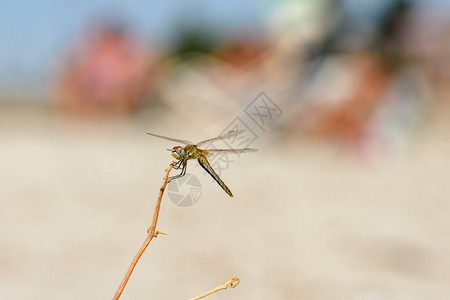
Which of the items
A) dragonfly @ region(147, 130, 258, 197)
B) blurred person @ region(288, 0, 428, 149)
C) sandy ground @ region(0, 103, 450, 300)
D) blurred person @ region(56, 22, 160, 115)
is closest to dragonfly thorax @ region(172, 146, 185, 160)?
dragonfly @ region(147, 130, 258, 197)

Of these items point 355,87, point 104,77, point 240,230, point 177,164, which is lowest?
point 177,164

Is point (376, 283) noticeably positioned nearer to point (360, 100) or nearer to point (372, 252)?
point (372, 252)

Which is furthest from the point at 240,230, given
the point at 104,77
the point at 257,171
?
the point at 104,77

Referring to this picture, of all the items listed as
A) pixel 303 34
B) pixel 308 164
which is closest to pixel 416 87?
pixel 303 34

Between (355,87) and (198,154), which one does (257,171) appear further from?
(198,154)

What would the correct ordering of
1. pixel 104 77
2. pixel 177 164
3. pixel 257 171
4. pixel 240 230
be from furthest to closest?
pixel 104 77 < pixel 257 171 < pixel 240 230 < pixel 177 164

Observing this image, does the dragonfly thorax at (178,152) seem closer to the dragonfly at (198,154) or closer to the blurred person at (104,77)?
the dragonfly at (198,154)
